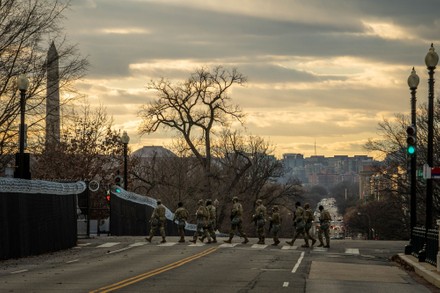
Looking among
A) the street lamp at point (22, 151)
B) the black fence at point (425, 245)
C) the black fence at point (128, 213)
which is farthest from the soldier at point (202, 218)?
the black fence at point (128, 213)

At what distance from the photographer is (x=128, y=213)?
5247 cm

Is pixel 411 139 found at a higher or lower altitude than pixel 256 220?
higher

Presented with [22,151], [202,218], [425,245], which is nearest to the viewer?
[425,245]

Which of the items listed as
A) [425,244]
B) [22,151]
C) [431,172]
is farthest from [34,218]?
[431,172]

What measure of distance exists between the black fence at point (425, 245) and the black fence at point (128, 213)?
19.5 m

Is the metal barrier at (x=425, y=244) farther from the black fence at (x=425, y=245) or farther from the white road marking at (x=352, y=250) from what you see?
the white road marking at (x=352, y=250)

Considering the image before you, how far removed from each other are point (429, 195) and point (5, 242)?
1341 cm

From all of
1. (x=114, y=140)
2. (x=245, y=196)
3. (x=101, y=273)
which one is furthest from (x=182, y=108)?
(x=101, y=273)

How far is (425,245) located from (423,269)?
10.8ft

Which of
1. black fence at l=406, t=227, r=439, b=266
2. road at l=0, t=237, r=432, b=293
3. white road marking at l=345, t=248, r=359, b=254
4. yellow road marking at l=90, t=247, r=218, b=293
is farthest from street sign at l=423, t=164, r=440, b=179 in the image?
white road marking at l=345, t=248, r=359, b=254

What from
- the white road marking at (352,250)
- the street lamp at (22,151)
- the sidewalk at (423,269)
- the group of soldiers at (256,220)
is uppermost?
the street lamp at (22,151)

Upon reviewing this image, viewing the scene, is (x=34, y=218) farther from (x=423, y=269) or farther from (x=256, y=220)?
(x=423, y=269)

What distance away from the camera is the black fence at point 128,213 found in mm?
49688

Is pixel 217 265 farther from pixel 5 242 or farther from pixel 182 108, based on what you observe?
pixel 182 108
